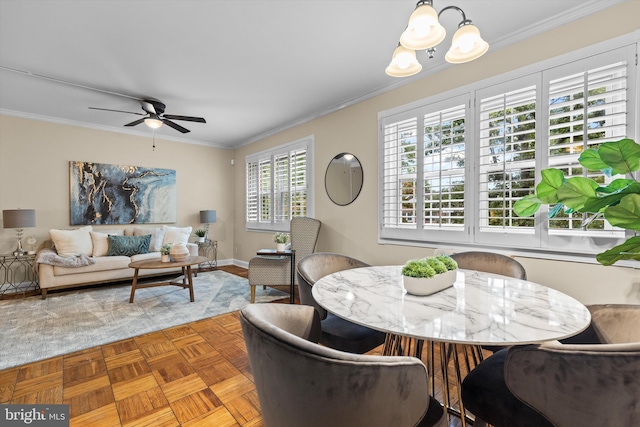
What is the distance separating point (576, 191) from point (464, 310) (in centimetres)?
84

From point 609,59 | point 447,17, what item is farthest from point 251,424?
point 609,59

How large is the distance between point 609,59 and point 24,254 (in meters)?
6.63

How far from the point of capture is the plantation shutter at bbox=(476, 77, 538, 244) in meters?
2.29

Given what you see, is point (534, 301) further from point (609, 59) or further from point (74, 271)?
point (74, 271)

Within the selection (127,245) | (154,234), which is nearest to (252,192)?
(154,234)

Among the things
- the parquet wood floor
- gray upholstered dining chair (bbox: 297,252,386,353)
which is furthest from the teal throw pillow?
gray upholstered dining chair (bbox: 297,252,386,353)

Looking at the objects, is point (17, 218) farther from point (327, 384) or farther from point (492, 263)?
point (492, 263)

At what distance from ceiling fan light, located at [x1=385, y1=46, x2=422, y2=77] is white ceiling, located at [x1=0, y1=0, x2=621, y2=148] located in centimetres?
65

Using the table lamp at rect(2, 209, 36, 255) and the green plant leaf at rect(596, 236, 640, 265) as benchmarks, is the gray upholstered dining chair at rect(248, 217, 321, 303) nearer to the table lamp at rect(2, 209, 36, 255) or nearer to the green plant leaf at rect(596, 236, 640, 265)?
the green plant leaf at rect(596, 236, 640, 265)

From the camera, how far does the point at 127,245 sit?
4539 millimetres

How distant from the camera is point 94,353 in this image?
238cm

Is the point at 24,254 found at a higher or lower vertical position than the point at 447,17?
lower

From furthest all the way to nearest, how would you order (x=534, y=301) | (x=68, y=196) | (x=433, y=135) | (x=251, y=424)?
(x=68, y=196), (x=433, y=135), (x=251, y=424), (x=534, y=301)

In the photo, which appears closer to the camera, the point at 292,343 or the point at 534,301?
Result: the point at 292,343
